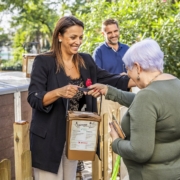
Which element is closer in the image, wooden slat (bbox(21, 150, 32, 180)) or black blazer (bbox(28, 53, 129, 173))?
wooden slat (bbox(21, 150, 32, 180))

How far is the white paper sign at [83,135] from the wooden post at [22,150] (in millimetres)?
300

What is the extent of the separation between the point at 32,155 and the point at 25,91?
4.16 feet

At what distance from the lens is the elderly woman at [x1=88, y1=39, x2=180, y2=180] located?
211 centimetres

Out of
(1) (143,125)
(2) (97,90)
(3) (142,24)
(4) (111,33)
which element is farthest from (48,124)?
(3) (142,24)

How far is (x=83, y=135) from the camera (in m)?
2.69

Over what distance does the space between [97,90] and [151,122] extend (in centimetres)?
79

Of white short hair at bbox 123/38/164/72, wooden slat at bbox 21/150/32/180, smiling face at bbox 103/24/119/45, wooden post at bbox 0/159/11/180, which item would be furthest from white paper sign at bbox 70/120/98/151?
smiling face at bbox 103/24/119/45

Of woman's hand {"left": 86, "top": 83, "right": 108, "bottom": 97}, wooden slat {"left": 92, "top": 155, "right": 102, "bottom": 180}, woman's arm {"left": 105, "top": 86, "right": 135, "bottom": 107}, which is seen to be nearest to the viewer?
woman's hand {"left": 86, "top": 83, "right": 108, "bottom": 97}

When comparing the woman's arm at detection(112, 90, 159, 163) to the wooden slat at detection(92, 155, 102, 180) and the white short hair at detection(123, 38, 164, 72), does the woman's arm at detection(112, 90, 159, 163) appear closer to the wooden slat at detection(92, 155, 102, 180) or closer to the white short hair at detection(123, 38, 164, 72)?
the white short hair at detection(123, 38, 164, 72)

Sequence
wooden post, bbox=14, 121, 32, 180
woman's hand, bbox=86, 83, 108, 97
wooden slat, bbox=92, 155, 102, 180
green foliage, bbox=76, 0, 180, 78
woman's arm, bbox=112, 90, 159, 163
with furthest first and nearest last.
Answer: green foliage, bbox=76, 0, 180, 78 < wooden slat, bbox=92, 155, 102, 180 < woman's hand, bbox=86, 83, 108, 97 < wooden post, bbox=14, 121, 32, 180 < woman's arm, bbox=112, 90, 159, 163

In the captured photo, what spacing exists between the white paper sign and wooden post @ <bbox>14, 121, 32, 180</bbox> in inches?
11.8

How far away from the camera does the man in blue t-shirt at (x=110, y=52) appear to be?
17.1 feet

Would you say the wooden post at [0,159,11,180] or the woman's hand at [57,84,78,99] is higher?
the woman's hand at [57,84,78,99]

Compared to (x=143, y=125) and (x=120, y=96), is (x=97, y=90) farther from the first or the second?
(x=143, y=125)
